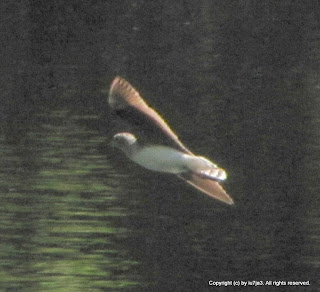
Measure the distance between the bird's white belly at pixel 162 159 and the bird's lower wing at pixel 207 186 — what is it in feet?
0.29

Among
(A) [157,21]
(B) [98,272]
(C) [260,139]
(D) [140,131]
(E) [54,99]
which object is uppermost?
(A) [157,21]

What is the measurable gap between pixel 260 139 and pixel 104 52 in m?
1.37

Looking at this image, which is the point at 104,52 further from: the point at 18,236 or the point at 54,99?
the point at 18,236

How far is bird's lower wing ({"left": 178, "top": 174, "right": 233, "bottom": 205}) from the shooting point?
498 centimetres

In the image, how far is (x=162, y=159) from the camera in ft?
16.0

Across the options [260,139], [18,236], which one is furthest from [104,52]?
[18,236]

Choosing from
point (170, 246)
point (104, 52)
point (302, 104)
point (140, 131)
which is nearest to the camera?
point (140, 131)

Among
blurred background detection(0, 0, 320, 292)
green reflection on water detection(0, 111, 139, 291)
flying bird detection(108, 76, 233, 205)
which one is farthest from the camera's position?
blurred background detection(0, 0, 320, 292)

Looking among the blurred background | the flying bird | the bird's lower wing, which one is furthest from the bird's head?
the blurred background

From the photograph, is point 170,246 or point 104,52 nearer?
point 170,246

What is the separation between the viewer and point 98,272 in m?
5.12

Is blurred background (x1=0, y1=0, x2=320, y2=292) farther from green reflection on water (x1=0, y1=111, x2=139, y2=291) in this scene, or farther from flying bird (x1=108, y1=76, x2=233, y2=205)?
flying bird (x1=108, y1=76, x2=233, y2=205)

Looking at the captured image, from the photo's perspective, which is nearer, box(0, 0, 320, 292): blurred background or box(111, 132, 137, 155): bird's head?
box(111, 132, 137, 155): bird's head

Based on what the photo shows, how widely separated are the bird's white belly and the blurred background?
383 millimetres
